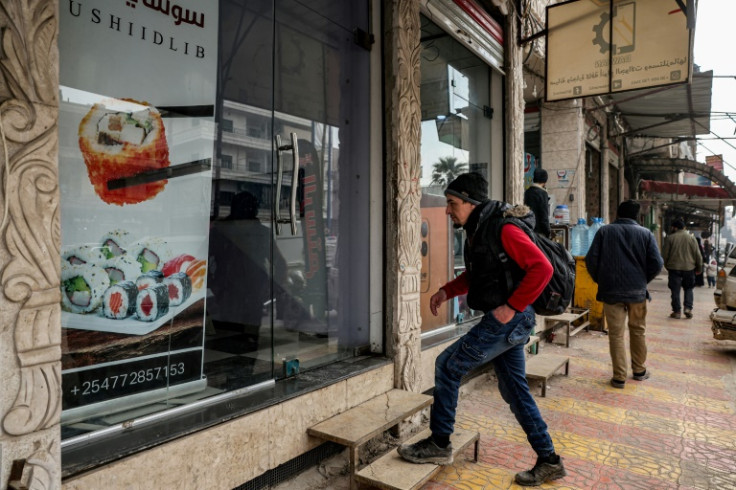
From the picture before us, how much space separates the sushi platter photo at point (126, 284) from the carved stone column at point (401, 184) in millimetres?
1473

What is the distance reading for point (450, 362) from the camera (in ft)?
9.32

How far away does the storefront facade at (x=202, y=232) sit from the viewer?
1684mm

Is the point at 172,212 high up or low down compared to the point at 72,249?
up

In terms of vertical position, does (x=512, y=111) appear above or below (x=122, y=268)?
above

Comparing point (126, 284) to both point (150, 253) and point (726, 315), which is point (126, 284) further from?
point (726, 315)

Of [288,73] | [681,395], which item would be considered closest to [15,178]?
[288,73]

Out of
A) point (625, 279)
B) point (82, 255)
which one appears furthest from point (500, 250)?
point (625, 279)

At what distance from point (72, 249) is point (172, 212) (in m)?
0.52

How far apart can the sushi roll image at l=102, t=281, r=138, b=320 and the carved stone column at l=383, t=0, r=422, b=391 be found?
183cm

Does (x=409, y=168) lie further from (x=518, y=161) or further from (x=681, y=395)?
(x=681, y=395)

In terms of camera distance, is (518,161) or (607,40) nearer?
(607,40)

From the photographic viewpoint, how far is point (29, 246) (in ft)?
5.42

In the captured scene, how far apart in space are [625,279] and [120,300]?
181 inches

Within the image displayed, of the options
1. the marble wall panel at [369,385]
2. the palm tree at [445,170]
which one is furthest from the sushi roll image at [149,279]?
the palm tree at [445,170]
